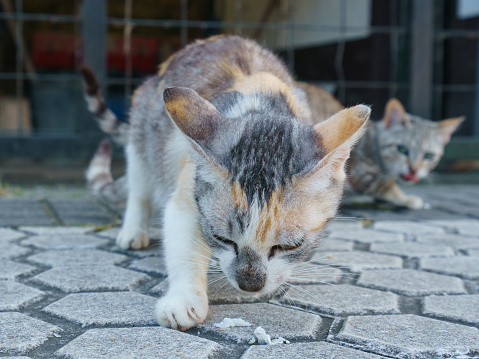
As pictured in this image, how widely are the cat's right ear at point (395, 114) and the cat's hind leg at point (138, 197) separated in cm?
260

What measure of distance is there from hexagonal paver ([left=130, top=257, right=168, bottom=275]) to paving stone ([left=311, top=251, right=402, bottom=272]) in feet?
2.54

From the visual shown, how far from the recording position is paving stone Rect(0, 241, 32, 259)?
275 centimetres

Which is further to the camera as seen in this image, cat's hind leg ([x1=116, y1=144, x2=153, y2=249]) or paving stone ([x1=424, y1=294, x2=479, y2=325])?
cat's hind leg ([x1=116, y1=144, x2=153, y2=249])

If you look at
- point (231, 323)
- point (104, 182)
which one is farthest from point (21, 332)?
point (104, 182)

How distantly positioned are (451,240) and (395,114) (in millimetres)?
1757

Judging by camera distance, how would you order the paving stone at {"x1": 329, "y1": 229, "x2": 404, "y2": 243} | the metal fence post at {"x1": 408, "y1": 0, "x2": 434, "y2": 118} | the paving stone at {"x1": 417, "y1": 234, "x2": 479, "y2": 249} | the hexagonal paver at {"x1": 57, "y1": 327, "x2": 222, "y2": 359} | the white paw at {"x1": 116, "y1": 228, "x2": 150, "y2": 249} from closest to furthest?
the hexagonal paver at {"x1": 57, "y1": 327, "x2": 222, "y2": 359}
the white paw at {"x1": 116, "y1": 228, "x2": 150, "y2": 249}
the paving stone at {"x1": 417, "y1": 234, "x2": 479, "y2": 249}
the paving stone at {"x1": 329, "y1": 229, "x2": 404, "y2": 243}
the metal fence post at {"x1": 408, "y1": 0, "x2": 434, "y2": 118}

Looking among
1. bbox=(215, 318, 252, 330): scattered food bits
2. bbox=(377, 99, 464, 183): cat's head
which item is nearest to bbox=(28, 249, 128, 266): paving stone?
bbox=(215, 318, 252, 330): scattered food bits

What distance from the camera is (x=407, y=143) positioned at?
477cm

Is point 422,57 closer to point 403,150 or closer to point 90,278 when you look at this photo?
point 403,150

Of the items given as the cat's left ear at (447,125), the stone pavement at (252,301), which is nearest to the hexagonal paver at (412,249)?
the stone pavement at (252,301)

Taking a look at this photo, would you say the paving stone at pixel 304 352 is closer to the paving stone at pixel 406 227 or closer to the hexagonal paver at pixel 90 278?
the hexagonal paver at pixel 90 278

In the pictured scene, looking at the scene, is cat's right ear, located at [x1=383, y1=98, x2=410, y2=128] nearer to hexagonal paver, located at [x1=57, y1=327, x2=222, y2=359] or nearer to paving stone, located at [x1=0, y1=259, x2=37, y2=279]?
paving stone, located at [x1=0, y1=259, x2=37, y2=279]

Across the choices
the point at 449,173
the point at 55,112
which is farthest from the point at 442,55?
the point at 55,112

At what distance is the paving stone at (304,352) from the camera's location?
168 cm
